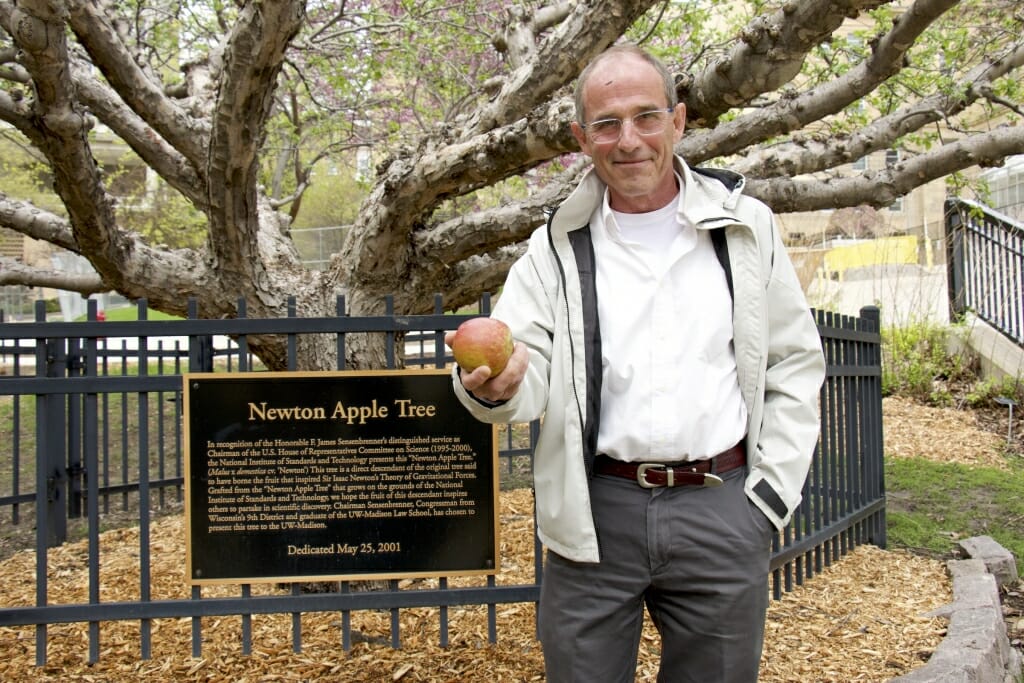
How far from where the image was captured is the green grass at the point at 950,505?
620 cm

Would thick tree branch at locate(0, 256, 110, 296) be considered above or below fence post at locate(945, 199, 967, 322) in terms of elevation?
below

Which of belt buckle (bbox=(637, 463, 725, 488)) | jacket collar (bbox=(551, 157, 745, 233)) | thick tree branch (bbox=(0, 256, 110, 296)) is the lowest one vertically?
belt buckle (bbox=(637, 463, 725, 488))

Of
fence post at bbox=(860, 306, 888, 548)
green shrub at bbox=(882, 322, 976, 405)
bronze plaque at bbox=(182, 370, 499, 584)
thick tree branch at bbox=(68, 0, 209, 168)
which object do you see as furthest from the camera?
green shrub at bbox=(882, 322, 976, 405)

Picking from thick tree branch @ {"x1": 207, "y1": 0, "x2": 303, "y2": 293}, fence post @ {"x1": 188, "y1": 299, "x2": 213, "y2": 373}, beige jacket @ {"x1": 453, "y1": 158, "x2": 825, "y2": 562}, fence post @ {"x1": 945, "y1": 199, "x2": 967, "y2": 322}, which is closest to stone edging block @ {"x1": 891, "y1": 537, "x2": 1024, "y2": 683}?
beige jacket @ {"x1": 453, "y1": 158, "x2": 825, "y2": 562}

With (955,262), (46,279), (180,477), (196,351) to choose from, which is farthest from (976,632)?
(955,262)

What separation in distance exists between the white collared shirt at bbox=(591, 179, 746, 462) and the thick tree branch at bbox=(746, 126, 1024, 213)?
135 inches

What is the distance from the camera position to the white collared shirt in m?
2.20

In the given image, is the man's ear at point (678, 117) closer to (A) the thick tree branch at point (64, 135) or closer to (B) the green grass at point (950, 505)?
(A) the thick tree branch at point (64, 135)

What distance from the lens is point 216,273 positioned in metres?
5.52

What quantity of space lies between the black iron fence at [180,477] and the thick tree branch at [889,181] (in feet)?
2.63

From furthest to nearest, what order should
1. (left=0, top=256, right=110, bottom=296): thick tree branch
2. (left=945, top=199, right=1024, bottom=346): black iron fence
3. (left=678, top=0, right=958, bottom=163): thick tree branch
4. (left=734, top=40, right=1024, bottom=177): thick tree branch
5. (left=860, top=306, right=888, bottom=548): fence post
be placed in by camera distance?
(left=945, top=199, right=1024, bottom=346): black iron fence < (left=0, top=256, right=110, bottom=296): thick tree branch < (left=860, top=306, right=888, bottom=548): fence post < (left=734, top=40, right=1024, bottom=177): thick tree branch < (left=678, top=0, right=958, bottom=163): thick tree branch

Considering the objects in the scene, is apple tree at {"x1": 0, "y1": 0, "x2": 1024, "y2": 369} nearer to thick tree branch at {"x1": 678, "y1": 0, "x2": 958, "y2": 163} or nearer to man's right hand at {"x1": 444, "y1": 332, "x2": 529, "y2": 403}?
thick tree branch at {"x1": 678, "y1": 0, "x2": 958, "y2": 163}

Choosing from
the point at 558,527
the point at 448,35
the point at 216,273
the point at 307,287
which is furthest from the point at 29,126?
the point at 448,35

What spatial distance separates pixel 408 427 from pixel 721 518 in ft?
5.68
